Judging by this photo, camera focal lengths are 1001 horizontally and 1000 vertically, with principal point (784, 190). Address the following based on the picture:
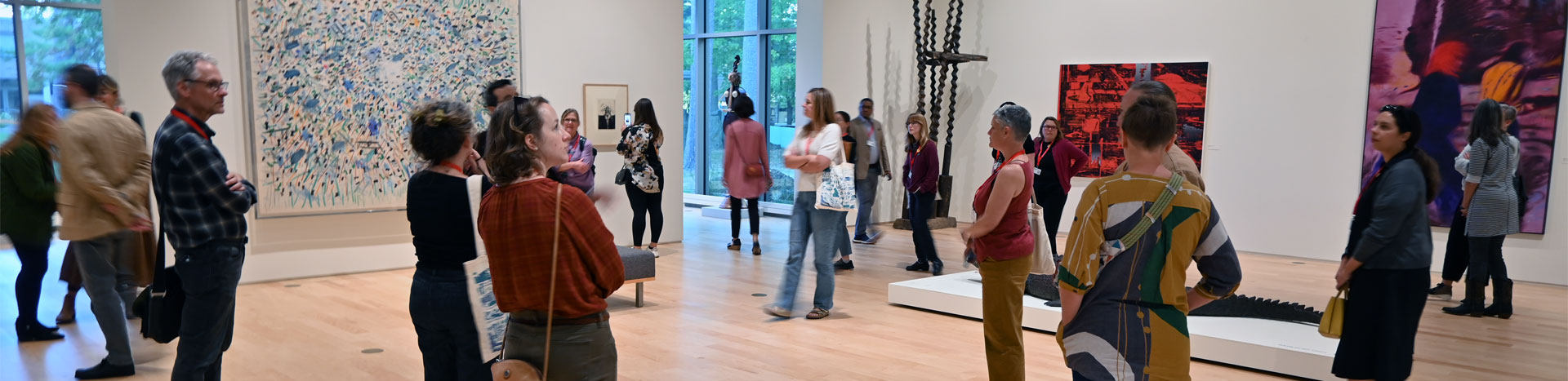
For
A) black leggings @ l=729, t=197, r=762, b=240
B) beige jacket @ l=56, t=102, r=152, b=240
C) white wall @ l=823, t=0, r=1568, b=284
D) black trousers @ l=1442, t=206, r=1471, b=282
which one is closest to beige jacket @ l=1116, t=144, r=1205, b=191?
beige jacket @ l=56, t=102, r=152, b=240

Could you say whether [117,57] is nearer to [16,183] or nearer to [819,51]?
[16,183]

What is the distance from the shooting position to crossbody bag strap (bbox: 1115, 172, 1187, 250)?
8.03 ft

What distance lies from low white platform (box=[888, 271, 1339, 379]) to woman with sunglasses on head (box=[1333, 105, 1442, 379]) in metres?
0.70

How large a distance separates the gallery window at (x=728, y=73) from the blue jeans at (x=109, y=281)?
8.89m

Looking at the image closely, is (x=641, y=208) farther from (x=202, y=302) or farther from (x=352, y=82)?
(x=202, y=302)

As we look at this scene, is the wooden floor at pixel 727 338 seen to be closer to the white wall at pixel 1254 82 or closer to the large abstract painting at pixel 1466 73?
the large abstract painting at pixel 1466 73

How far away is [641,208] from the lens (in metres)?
8.73

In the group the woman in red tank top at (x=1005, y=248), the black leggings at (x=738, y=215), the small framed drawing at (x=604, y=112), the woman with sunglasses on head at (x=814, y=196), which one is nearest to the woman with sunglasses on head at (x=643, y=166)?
the small framed drawing at (x=604, y=112)

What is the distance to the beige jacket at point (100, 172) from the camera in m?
4.23

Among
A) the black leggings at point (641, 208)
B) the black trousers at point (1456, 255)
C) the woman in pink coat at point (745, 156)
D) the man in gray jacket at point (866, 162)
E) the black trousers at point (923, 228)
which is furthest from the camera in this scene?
the black leggings at point (641, 208)

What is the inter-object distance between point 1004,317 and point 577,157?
4442mm

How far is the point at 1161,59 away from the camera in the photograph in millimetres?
10094

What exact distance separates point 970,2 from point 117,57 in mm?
8339

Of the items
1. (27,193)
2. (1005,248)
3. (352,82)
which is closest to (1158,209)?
(1005,248)
